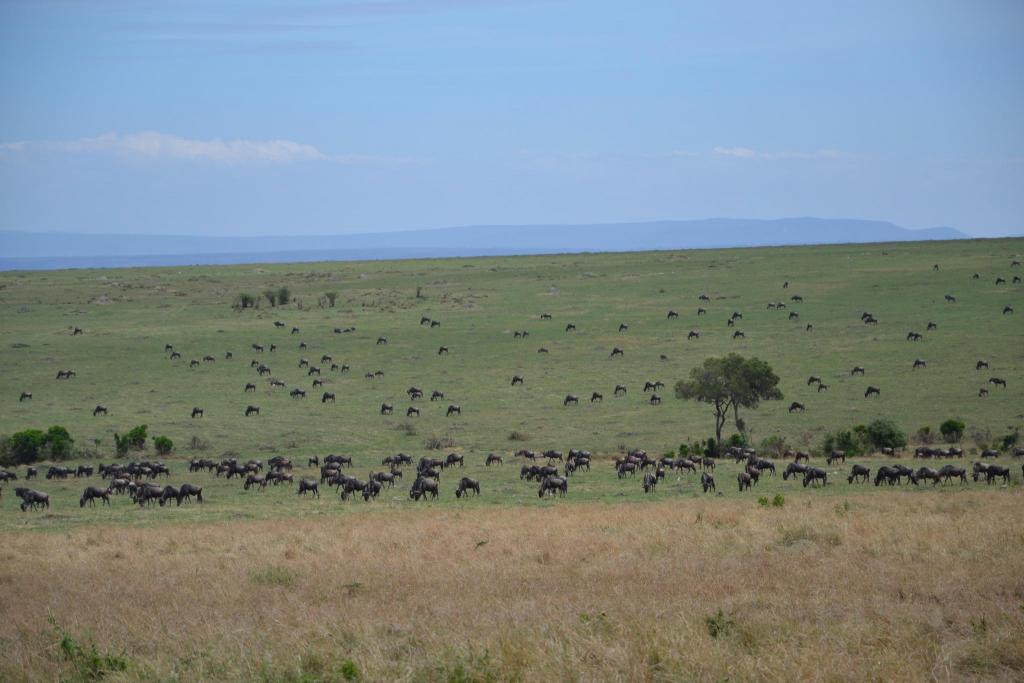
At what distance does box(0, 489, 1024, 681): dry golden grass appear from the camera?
9.59 m

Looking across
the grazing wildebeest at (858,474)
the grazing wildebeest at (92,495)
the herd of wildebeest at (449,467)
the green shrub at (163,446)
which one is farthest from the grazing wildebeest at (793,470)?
the green shrub at (163,446)

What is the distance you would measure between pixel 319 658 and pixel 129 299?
105655 millimetres

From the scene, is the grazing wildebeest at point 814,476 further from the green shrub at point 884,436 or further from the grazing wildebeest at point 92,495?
the grazing wildebeest at point 92,495

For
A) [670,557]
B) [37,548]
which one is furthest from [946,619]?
[37,548]

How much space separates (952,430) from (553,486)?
2108 centimetres

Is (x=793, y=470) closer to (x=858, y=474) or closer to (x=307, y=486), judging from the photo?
(x=858, y=474)

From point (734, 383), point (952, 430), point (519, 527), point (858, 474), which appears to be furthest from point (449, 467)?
point (952, 430)

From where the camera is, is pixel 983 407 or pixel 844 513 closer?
pixel 844 513

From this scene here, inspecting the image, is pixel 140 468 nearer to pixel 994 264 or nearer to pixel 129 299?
pixel 129 299

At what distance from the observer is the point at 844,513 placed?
2106 cm

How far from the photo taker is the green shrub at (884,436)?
41.5 m

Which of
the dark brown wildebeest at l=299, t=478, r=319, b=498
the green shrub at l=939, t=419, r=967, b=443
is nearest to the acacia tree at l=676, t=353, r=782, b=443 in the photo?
the green shrub at l=939, t=419, r=967, b=443

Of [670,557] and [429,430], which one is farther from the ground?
[670,557]

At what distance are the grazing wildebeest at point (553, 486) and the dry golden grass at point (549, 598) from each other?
7.78 meters
